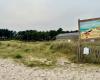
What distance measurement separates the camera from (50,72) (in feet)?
41.0

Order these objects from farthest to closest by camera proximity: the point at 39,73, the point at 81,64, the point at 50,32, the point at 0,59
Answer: the point at 50,32 < the point at 0,59 < the point at 81,64 < the point at 39,73

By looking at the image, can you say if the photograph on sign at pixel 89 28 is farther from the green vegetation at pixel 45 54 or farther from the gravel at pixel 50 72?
the gravel at pixel 50 72

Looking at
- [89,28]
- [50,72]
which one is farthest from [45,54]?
[50,72]

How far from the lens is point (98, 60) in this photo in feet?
48.6

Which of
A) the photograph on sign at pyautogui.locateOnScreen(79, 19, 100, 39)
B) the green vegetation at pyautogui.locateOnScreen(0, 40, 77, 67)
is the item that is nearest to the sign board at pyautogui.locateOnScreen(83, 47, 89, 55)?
the green vegetation at pyautogui.locateOnScreen(0, 40, 77, 67)

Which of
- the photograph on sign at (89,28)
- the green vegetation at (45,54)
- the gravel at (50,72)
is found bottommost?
the gravel at (50,72)

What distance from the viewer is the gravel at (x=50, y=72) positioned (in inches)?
453

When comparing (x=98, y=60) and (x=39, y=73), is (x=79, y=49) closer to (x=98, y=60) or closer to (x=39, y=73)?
(x=98, y=60)

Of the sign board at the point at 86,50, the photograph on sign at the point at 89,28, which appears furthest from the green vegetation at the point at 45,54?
the photograph on sign at the point at 89,28

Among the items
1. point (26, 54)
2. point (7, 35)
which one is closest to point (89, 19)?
point (26, 54)

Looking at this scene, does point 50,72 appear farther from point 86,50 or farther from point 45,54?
point 45,54

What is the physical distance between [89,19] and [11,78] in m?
7.69

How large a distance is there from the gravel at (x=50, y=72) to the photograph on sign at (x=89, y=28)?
3181mm

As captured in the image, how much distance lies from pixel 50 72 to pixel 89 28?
5.97 m
